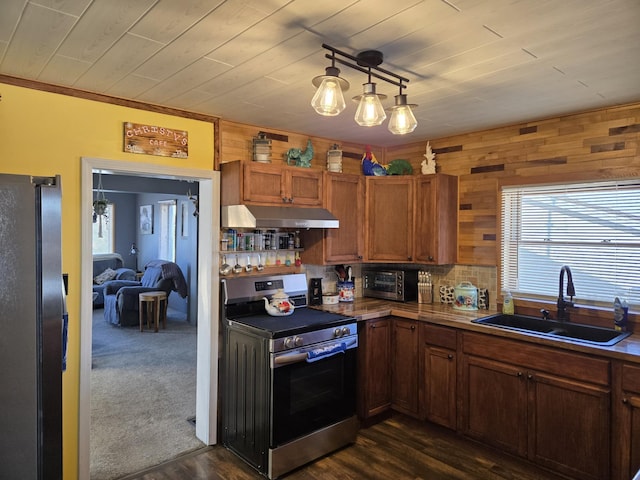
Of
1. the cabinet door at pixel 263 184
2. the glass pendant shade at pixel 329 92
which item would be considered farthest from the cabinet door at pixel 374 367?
the glass pendant shade at pixel 329 92

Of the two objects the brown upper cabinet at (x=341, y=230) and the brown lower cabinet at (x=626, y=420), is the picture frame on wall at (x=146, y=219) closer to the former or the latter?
the brown upper cabinet at (x=341, y=230)

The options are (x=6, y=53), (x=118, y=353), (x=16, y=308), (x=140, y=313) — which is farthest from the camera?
(x=140, y=313)

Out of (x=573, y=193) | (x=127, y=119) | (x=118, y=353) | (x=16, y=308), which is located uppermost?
(x=127, y=119)

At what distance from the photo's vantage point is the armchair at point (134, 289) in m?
7.00

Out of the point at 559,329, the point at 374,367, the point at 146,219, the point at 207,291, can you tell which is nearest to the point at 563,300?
the point at 559,329

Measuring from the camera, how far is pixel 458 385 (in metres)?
3.18

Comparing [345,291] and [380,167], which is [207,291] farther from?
[380,167]

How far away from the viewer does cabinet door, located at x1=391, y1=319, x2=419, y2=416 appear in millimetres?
3451

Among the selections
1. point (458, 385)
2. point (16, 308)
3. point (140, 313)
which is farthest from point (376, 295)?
point (140, 313)

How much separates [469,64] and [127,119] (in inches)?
83.1

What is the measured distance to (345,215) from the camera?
373 cm

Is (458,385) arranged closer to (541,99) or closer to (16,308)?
(541,99)

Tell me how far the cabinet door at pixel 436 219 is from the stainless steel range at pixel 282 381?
1.01 meters

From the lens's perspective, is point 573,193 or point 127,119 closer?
point 127,119
